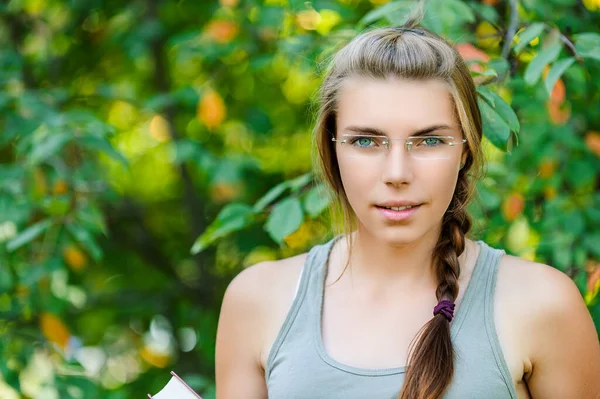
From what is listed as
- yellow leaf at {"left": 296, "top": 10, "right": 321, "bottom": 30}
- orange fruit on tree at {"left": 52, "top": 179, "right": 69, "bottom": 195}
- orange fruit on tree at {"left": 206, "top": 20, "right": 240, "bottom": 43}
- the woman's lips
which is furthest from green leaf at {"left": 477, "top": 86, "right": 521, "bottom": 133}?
orange fruit on tree at {"left": 52, "top": 179, "right": 69, "bottom": 195}

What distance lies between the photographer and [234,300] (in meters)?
1.75

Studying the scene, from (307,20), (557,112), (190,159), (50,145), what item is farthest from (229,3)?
(557,112)

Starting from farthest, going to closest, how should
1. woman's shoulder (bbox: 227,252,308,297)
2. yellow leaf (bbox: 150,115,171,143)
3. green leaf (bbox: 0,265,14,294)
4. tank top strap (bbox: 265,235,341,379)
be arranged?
yellow leaf (bbox: 150,115,171,143) < green leaf (bbox: 0,265,14,294) < woman's shoulder (bbox: 227,252,308,297) < tank top strap (bbox: 265,235,341,379)

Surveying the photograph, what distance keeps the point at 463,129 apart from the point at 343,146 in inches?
8.8

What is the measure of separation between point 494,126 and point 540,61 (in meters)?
0.16

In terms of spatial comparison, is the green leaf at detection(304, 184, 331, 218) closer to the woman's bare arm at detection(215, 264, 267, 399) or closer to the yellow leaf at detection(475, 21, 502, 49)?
the woman's bare arm at detection(215, 264, 267, 399)

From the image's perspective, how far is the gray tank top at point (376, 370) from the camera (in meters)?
1.44

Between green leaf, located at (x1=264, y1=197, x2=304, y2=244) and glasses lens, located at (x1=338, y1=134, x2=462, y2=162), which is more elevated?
glasses lens, located at (x1=338, y1=134, x2=462, y2=162)

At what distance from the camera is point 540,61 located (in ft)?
5.53

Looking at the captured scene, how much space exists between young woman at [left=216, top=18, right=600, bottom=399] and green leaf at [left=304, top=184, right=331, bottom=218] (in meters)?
0.20

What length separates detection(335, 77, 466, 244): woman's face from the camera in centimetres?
148

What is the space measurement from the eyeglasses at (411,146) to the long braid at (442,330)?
0.58ft

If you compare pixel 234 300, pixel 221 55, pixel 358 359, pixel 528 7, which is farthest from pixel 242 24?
pixel 358 359

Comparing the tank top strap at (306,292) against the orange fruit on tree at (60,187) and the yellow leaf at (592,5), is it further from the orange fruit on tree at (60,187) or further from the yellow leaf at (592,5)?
the orange fruit on tree at (60,187)
